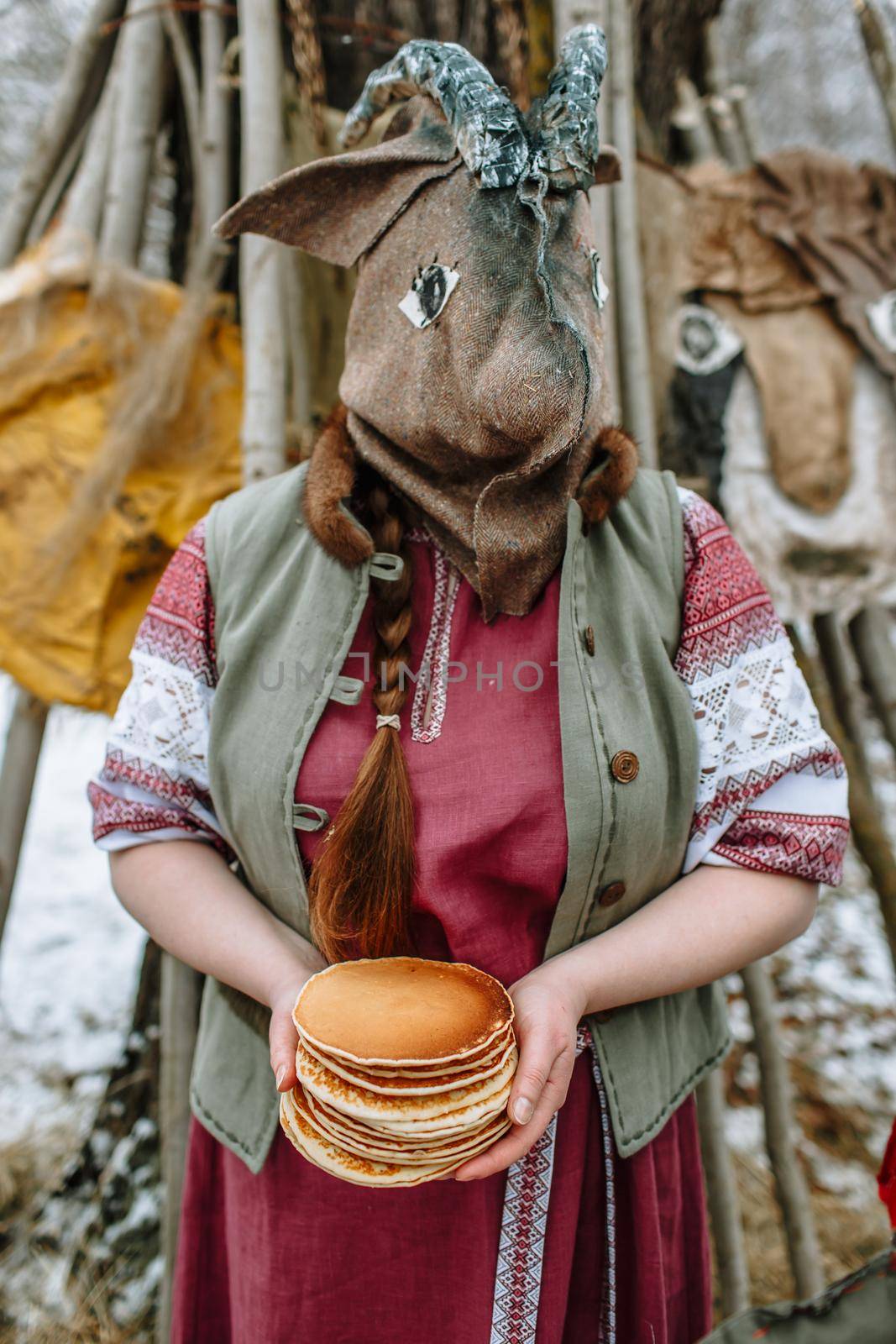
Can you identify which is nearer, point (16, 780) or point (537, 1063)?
point (537, 1063)

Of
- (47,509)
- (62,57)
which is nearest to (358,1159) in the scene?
(47,509)

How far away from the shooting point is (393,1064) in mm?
740

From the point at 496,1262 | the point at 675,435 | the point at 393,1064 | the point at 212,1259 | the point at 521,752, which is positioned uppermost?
the point at 675,435

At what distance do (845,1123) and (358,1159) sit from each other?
89.8 inches

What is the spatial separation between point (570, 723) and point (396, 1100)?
15.7 inches

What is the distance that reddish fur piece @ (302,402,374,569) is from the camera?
998mm

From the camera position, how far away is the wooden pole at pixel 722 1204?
64.9 inches

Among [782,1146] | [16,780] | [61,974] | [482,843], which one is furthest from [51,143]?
[782,1146]

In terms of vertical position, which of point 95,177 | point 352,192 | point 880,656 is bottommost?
point 880,656

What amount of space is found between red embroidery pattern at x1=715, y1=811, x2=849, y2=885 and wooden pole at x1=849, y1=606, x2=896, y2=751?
1.23 m

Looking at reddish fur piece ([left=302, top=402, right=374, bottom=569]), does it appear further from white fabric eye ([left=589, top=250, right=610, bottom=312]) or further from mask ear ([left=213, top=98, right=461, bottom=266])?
white fabric eye ([left=589, top=250, right=610, bottom=312])

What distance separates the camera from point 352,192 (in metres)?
1.01

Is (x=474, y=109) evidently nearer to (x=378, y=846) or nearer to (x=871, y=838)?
(x=378, y=846)

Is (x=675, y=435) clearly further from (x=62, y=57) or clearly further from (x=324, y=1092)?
(x=62, y=57)
